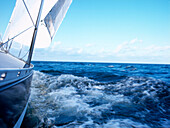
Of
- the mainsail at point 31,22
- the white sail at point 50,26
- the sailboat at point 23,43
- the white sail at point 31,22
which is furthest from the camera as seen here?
the white sail at point 50,26

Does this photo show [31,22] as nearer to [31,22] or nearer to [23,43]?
[31,22]

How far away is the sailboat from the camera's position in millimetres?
1633

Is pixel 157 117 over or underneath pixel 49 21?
underneath

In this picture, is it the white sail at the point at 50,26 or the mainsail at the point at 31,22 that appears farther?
the white sail at the point at 50,26

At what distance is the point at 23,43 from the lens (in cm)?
534

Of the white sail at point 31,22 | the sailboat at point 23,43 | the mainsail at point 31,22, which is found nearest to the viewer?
the sailboat at point 23,43

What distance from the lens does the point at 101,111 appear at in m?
4.07

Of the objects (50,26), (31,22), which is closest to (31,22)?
(31,22)

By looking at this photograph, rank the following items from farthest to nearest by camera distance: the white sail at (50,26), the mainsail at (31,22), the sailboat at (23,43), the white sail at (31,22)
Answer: the white sail at (50,26) < the mainsail at (31,22) < the white sail at (31,22) < the sailboat at (23,43)

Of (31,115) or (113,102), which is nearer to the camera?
(31,115)

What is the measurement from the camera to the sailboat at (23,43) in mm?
1633

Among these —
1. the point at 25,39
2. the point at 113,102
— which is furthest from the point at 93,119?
the point at 25,39

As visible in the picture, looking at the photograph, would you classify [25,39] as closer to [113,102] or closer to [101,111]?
[101,111]

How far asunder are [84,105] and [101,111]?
0.89m
